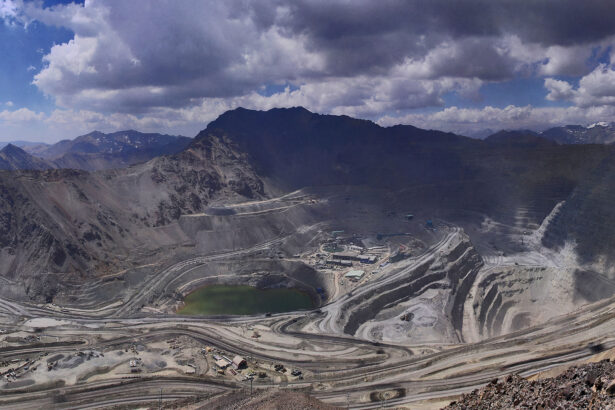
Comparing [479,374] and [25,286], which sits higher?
[25,286]

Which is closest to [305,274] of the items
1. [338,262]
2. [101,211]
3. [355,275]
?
[338,262]

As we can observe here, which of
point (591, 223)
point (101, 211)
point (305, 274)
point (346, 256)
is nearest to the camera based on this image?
point (591, 223)

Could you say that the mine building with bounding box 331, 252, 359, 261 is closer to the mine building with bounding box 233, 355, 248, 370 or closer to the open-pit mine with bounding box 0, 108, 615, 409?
the open-pit mine with bounding box 0, 108, 615, 409

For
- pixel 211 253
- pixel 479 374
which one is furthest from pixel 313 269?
pixel 479 374

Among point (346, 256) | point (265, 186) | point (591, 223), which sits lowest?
point (346, 256)

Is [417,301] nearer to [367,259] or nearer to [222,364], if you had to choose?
[367,259]

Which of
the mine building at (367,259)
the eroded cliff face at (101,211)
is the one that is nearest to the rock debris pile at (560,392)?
the mine building at (367,259)

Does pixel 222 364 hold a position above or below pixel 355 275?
below

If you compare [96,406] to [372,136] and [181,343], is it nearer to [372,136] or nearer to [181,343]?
[181,343]
